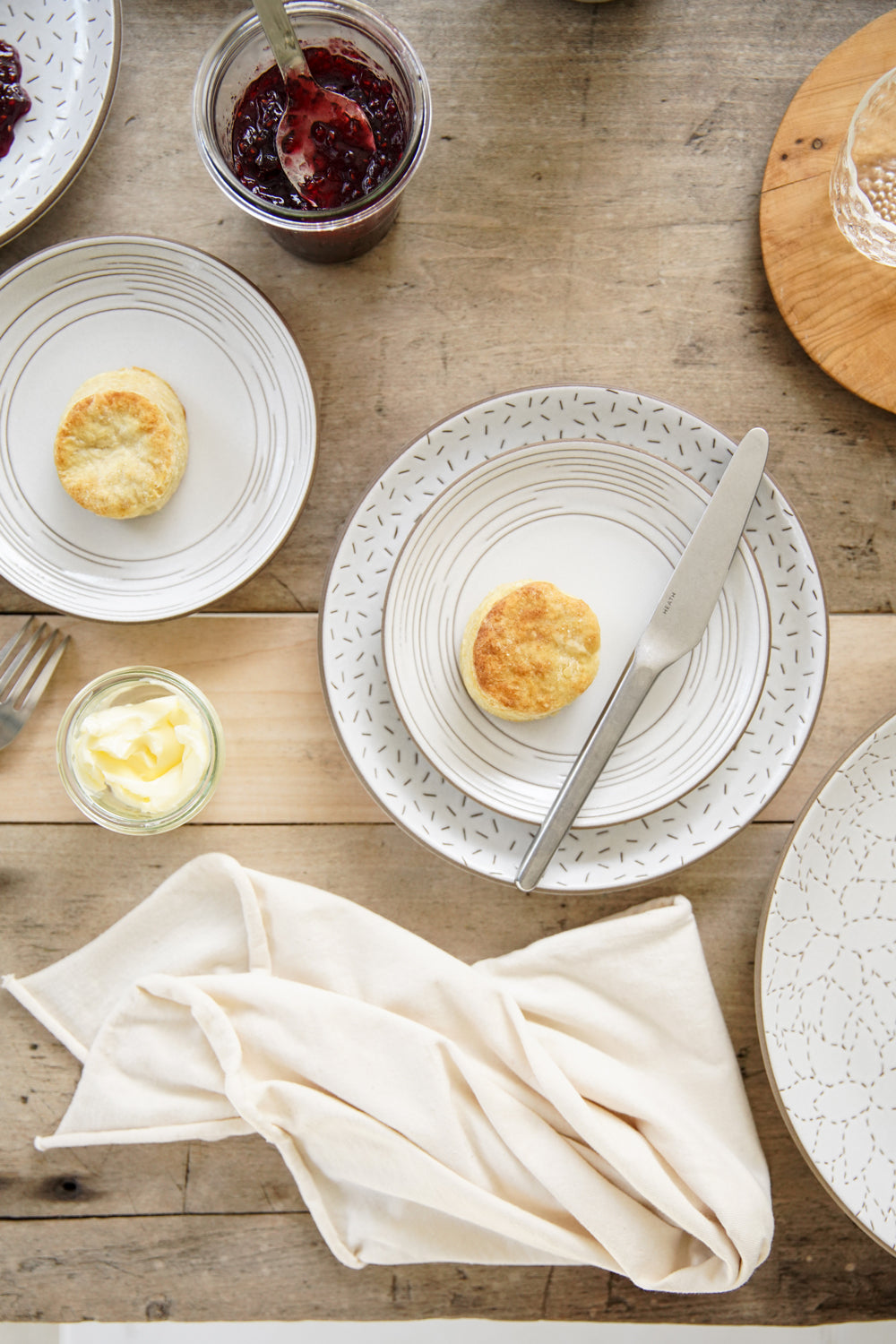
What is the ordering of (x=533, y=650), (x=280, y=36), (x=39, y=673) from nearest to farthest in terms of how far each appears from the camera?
1. (x=280, y=36)
2. (x=533, y=650)
3. (x=39, y=673)

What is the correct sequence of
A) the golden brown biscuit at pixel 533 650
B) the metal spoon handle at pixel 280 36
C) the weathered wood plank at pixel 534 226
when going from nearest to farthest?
the metal spoon handle at pixel 280 36, the golden brown biscuit at pixel 533 650, the weathered wood plank at pixel 534 226

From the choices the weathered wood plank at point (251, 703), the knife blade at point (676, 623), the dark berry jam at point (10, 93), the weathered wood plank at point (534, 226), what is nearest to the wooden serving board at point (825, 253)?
the weathered wood plank at point (534, 226)

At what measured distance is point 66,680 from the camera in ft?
3.89

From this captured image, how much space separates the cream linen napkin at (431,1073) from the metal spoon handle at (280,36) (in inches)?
37.2

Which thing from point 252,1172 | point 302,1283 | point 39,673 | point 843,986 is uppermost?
point 39,673

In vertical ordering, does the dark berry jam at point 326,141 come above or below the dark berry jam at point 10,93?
below

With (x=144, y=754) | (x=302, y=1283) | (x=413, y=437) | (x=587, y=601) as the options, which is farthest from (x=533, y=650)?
(x=302, y=1283)

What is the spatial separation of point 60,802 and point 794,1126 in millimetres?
1044

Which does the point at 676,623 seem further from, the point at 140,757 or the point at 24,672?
the point at 24,672

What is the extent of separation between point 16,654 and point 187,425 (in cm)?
37

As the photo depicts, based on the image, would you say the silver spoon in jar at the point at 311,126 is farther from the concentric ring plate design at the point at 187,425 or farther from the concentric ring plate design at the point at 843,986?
the concentric ring plate design at the point at 843,986

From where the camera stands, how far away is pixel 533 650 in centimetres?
106

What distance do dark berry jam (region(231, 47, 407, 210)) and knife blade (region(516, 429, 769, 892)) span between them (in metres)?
0.54

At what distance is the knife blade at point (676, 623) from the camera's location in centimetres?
107
